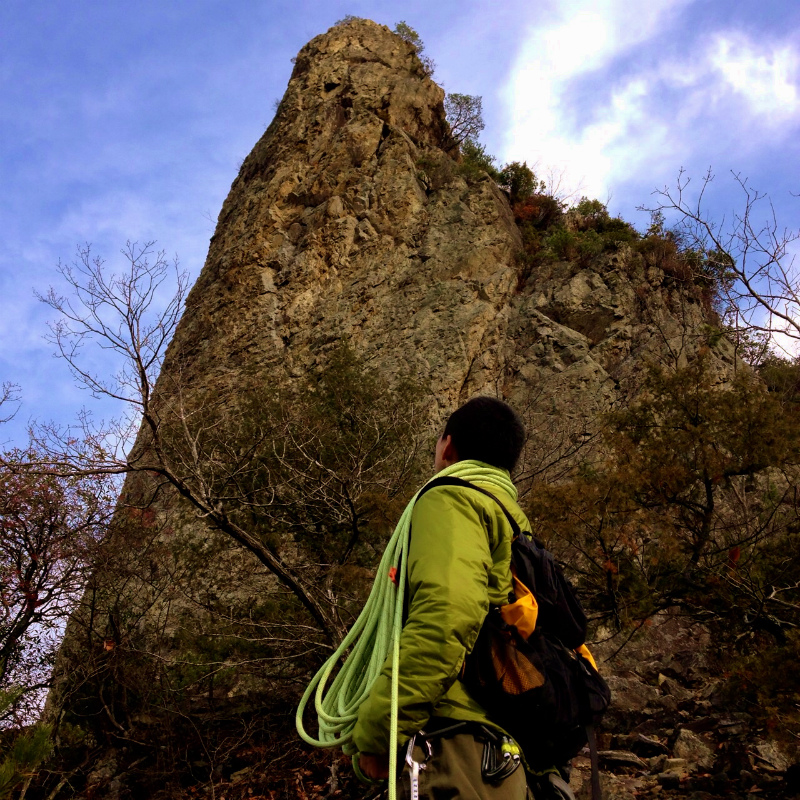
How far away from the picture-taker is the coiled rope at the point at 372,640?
2012mm

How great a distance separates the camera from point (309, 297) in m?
16.0

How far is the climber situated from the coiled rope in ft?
0.41

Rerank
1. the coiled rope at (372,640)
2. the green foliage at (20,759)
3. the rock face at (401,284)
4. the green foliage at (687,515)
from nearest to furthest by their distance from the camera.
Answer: the coiled rope at (372,640)
the green foliage at (20,759)
the green foliage at (687,515)
the rock face at (401,284)

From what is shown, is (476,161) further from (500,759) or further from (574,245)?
(500,759)

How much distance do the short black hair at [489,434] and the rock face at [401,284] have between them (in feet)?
29.7

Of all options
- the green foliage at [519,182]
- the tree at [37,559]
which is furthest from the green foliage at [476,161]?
the tree at [37,559]

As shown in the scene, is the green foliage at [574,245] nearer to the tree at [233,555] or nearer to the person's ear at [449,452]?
the tree at [233,555]

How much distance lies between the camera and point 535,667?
1.90 m

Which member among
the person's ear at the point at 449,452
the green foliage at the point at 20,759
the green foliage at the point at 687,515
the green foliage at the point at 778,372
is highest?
the green foliage at the point at 778,372

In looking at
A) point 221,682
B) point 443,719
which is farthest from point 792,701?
point 221,682

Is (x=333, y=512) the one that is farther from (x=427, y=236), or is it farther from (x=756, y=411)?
(x=427, y=236)

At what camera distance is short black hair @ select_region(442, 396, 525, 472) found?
2334mm

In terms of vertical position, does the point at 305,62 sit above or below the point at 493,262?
above

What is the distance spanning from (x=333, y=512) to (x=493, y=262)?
973 centimetres
